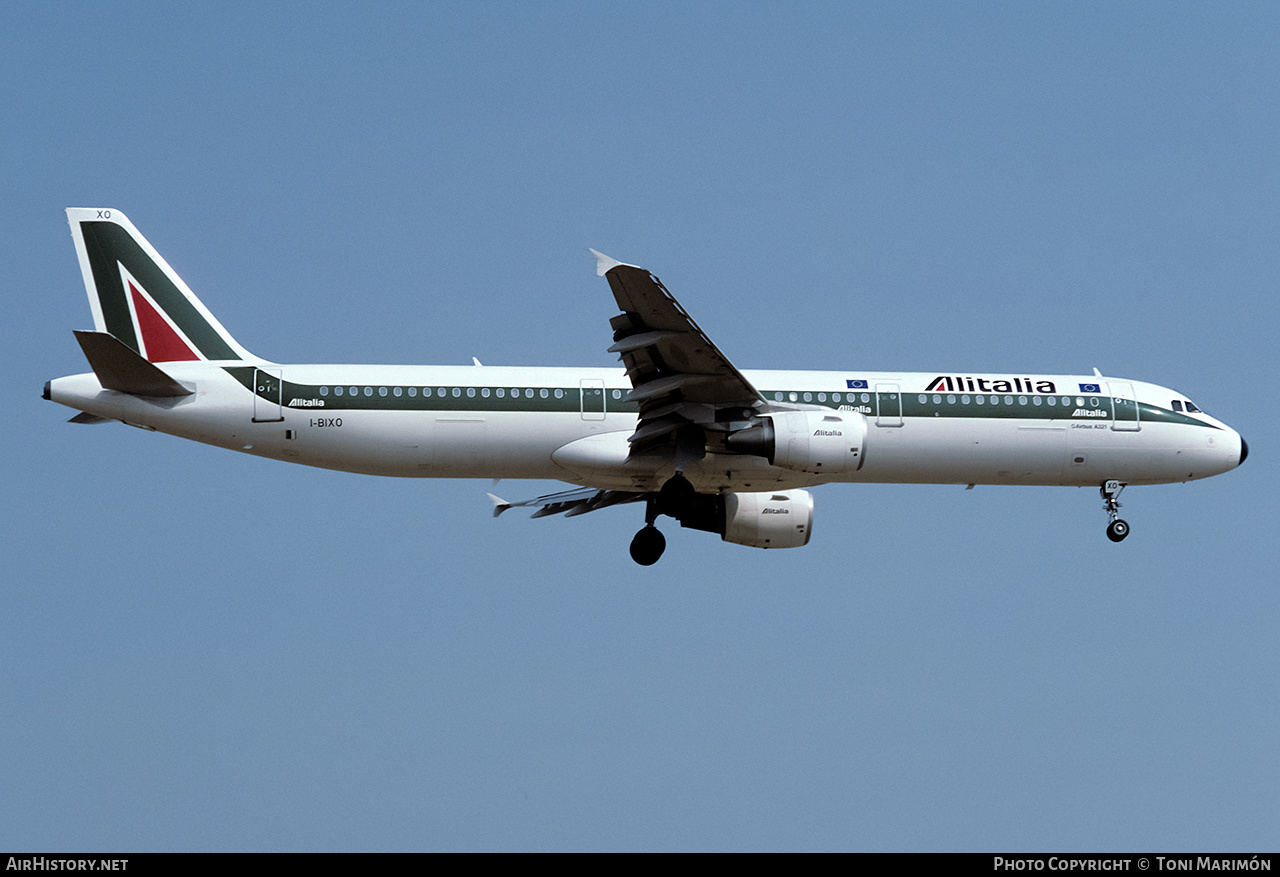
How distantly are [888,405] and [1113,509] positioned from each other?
5.69 m

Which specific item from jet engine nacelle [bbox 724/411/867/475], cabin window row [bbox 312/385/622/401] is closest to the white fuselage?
cabin window row [bbox 312/385/622/401]

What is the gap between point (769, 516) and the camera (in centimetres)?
2997

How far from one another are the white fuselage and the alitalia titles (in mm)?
35

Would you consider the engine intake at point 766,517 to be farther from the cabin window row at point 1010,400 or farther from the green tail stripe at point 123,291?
the green tail stripe at point 123,291

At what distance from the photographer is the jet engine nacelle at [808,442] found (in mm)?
25750

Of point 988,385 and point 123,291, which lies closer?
point 123,291

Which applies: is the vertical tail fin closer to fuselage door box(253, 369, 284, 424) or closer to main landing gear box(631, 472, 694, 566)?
fuselage door box(253, 369, 284, 424)

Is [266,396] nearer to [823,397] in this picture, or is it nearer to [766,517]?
[766,517]

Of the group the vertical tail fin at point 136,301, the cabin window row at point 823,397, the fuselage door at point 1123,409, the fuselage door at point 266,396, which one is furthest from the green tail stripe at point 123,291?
the fuselage door at point 1123,409

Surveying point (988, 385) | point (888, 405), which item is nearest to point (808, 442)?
point (888, 405)

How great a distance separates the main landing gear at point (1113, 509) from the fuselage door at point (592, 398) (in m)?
11.0

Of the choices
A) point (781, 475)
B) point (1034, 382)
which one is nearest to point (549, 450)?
point (781, 475)
